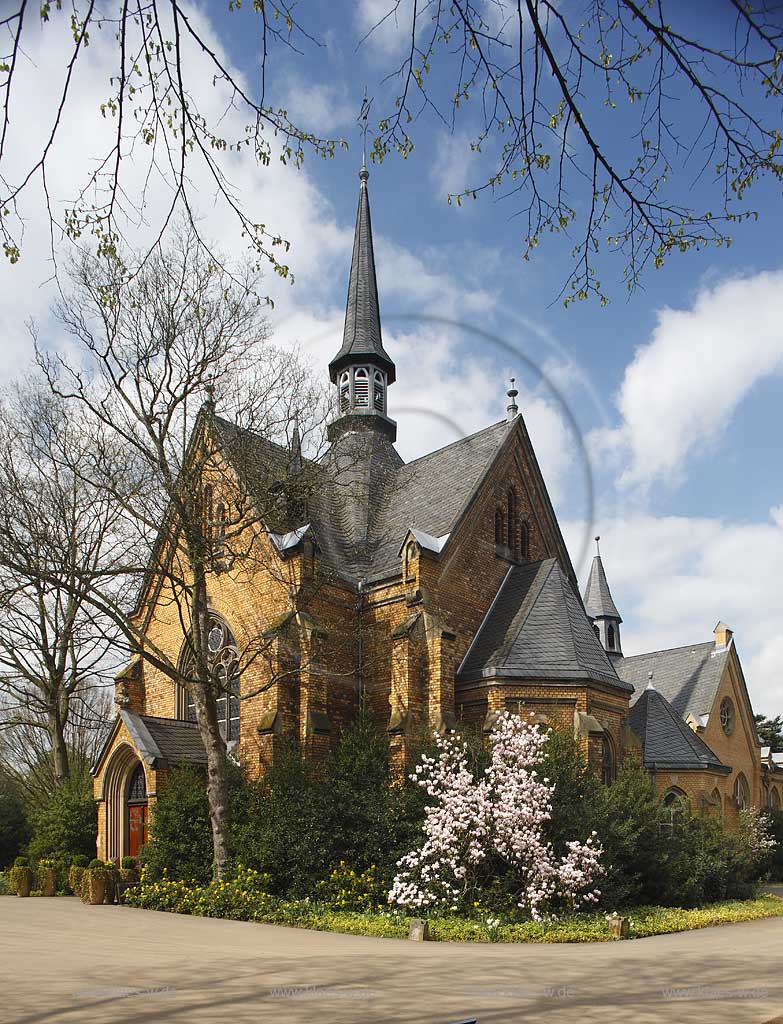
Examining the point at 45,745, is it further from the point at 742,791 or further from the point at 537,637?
the point at 537,637

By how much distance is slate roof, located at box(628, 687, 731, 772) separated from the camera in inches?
1184

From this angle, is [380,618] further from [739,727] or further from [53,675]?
[739,727]

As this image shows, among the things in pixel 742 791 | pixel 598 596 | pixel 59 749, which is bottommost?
pixel 742 791

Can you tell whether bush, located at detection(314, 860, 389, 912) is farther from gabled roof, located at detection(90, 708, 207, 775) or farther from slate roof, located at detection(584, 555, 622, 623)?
slate roof, located at detection(584, 555, 622, 623)

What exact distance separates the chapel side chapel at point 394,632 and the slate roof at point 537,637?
0.05m

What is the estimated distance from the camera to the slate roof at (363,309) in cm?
3375

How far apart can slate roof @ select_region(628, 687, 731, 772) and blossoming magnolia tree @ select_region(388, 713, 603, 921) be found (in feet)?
44.6

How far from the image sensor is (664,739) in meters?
30.9

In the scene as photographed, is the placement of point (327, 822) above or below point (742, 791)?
below

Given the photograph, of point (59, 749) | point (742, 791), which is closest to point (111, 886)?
point (59, 749)

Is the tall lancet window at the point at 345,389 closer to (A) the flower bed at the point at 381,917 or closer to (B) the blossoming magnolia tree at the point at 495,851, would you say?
(B) the blossoming magnolia tree at the point at 495,851

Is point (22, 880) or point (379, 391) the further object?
point (379, 391)

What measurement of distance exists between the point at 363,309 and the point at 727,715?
23546mm

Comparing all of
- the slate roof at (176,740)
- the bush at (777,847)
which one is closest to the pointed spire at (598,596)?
the bush at (777,847)
